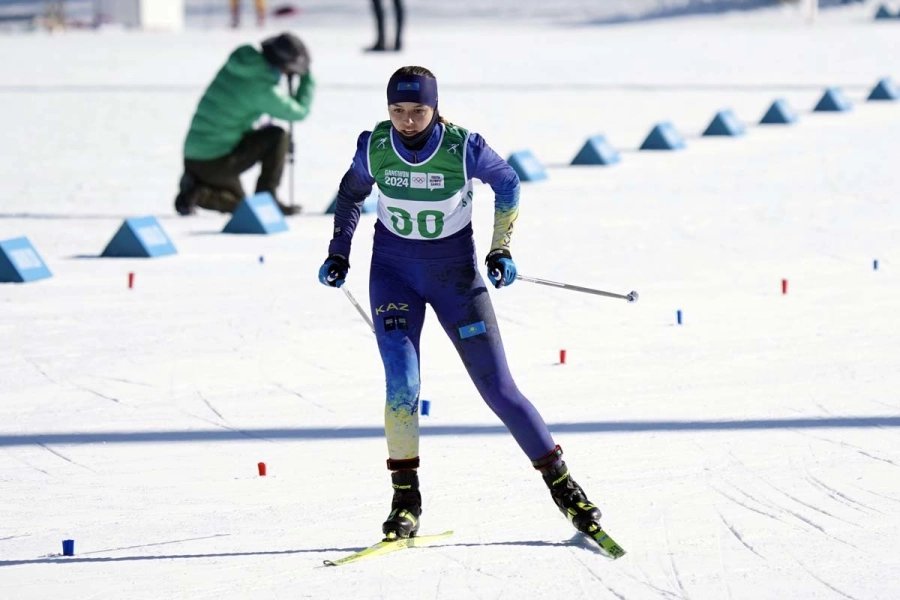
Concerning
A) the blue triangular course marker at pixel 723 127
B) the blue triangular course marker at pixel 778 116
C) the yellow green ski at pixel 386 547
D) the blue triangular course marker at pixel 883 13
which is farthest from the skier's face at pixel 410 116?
the blue triangular course marker at pixel 883 13

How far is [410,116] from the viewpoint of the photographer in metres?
5.15

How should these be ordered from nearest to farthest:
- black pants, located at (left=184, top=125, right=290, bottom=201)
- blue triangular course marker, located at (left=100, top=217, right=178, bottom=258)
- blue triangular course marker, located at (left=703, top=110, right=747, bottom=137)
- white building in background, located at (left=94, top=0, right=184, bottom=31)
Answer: blue triangular course marker, located at (left=100, top=217, right=178, bottom=258) < black pants, located at (left=184, top=125, right=290, bottom=201) < blue triangular course marker, located at (left=703, top=110, right=747, bottom=137) < white building in background, located at (left=94, top=0, right=184, bottom=31)

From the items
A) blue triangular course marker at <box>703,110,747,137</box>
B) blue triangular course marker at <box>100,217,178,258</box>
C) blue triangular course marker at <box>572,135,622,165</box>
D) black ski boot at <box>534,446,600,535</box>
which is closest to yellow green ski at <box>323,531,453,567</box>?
black ski boot at <box>534,446,600,535</box>

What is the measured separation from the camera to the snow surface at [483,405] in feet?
16.5

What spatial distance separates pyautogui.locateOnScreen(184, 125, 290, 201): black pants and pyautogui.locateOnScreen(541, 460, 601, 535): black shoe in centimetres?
774

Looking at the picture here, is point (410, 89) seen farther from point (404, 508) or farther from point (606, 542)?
point (606, 542)

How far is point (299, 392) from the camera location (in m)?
7.41

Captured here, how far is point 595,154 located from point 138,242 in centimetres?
576

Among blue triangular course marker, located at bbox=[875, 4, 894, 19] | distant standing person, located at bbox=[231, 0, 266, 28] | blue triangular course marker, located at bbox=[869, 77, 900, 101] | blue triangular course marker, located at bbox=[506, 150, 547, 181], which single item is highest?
distant standing person, located at bbox=[231, 0, 266, 28]

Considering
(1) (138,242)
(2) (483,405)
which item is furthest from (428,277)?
(1) (138,242)

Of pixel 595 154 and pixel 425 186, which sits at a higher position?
pixel 595 154

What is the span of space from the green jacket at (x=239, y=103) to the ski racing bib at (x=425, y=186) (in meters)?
7.07

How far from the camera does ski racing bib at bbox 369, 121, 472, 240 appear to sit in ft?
17.1

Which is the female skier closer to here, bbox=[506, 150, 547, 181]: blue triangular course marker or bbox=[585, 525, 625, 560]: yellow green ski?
bbox=[585, 525, 625, 560]: yellow green ski
